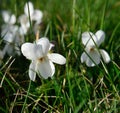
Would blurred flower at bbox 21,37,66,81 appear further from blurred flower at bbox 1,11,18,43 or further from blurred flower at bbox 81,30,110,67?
blurred flower at bbox 1,11,18,43

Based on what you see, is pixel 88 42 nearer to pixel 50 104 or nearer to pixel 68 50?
pixel 68 50

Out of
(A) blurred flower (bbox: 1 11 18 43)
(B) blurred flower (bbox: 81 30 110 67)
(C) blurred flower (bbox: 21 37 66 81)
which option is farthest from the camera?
(A) blurred flower (bbox: 1 11 18 43)

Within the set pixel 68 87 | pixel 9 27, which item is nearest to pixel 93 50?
pixel 68 87

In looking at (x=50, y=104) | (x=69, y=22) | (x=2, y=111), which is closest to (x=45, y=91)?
(x=50, y=104)

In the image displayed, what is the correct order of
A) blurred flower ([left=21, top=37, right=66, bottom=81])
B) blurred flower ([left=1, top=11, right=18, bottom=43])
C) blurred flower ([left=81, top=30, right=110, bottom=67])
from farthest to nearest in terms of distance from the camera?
blurred flower ([left=1, top=11, right=18, bottom=43])
blurred flower ([left=81, top=30, right=110, bottom=67])
blurred flower ([left=21, top=37, right=66, bottom=81])

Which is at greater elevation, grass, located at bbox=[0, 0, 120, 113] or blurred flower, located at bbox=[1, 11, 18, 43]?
blurred flower, located at bbox=[1, 11, 18, 43]

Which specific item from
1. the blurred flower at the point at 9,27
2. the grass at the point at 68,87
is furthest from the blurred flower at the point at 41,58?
the blurred flower at the point at 9,27

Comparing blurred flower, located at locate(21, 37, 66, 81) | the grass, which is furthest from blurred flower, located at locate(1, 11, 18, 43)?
blurred flower, located at locate(21, 37, 66, 81)

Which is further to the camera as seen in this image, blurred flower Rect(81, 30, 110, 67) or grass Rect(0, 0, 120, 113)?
blurred flower Rect(81, 30, 110, 67)
